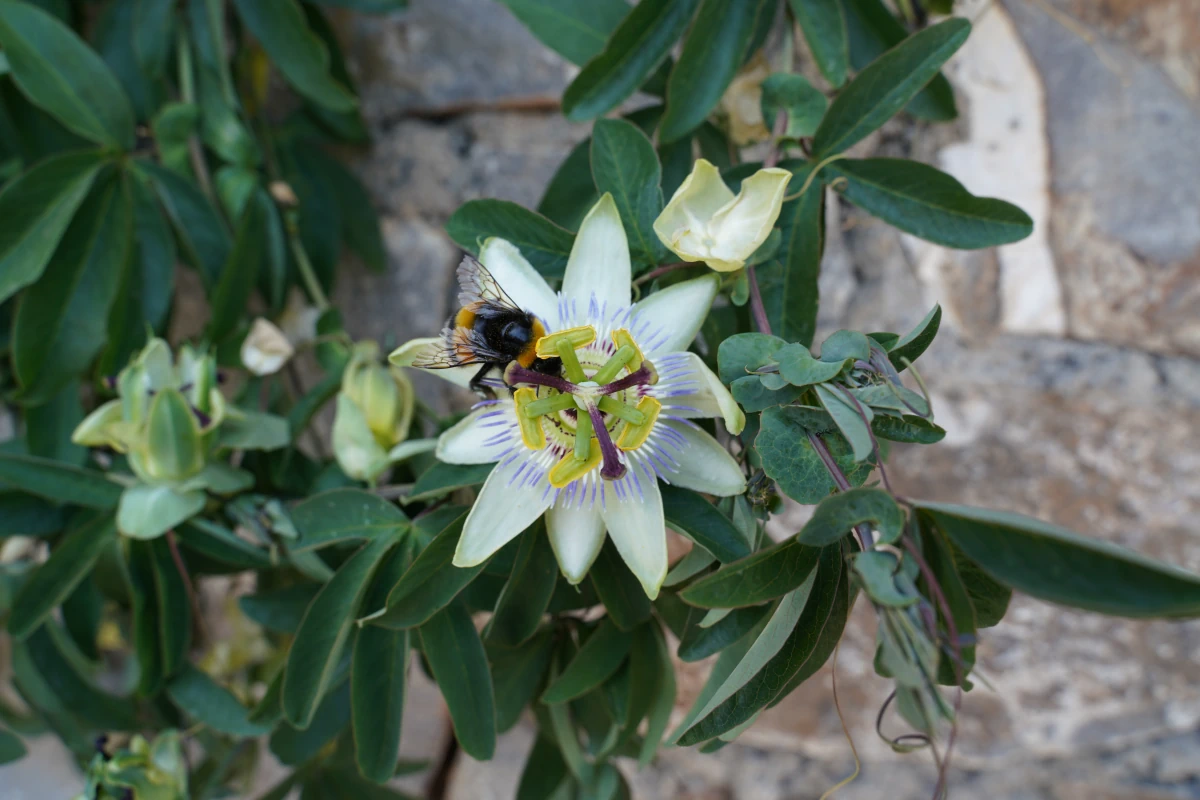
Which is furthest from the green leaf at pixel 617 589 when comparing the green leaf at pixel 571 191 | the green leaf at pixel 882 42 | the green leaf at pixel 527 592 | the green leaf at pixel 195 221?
the green leaf at pixel 195 221

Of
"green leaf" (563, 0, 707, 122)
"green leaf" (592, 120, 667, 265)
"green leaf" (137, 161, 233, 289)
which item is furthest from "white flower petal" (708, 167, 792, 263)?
"green leaf" (137, 161, 233, 289)

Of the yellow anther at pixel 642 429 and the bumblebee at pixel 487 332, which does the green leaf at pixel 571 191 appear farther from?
the yellow anther at pixel 642 429

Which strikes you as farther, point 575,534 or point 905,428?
point 575,534

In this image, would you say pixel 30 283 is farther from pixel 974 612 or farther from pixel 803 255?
pixel 974 612

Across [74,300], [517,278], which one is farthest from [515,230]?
[74,300]

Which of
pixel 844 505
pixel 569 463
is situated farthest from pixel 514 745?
pixel 844 505

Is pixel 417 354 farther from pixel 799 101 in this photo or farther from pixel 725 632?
pixel 799 101

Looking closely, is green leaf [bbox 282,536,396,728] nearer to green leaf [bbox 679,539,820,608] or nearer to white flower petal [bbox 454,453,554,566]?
white flower petal [bbox 454,453,554,566]
